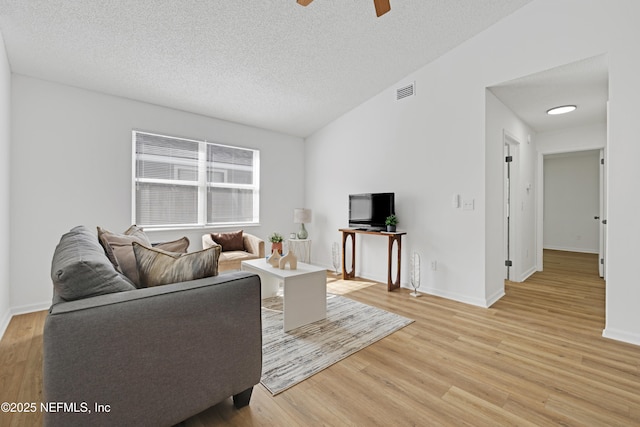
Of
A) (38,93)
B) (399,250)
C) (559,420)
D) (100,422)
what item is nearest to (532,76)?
(399,250)

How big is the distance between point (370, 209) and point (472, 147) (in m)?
1.51

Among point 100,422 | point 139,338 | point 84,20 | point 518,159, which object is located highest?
point 84,20

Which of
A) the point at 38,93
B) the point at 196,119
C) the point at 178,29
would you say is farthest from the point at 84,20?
the point at 196,119

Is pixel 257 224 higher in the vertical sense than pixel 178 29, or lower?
lower

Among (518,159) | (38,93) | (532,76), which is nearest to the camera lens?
(532,76)

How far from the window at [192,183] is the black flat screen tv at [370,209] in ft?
5.72

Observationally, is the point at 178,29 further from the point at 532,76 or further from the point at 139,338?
the point at 532,76

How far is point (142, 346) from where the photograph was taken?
1203mm

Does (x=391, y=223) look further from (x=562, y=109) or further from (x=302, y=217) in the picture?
(x=562, y=109)

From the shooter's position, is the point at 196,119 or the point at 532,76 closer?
the point at 532,76

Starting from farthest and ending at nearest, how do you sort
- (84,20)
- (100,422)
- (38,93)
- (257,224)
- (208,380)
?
(257,224)
(38,93)
(84,20)
(208,380)
(100,422)

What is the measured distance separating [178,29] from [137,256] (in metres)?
2.23

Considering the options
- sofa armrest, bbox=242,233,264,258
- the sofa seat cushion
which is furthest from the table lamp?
the sofa seat cushion

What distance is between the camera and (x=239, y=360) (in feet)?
4.94
